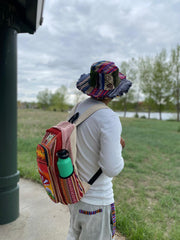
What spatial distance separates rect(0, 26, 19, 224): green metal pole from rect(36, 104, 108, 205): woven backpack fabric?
1.20 metres

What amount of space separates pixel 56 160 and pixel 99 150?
28cm

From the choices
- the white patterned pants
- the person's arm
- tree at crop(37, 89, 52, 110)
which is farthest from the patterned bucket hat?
tree at crop(37, 89, 52, 110)

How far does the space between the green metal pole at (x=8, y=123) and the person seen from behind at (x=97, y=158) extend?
1259 millimetres

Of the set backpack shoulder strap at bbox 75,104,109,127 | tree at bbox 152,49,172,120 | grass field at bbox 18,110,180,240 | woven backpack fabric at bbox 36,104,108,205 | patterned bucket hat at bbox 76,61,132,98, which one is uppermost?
tree at bbox 152,49,172,120

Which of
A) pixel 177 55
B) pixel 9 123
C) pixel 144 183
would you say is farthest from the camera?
pixel 177 55

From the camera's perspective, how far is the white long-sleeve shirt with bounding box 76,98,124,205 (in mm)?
Result: 1215

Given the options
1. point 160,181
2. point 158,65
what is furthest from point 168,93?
point 160,181

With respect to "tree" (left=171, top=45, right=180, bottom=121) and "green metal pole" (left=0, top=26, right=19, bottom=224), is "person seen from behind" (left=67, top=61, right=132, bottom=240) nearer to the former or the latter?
"green metal pole" (left=0, top=26, right=19, bottom=224)

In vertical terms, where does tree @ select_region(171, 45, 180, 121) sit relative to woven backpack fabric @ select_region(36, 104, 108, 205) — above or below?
above

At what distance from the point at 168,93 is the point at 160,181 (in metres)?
19.4

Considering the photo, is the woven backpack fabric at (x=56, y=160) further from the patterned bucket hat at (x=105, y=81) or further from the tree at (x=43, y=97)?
the tree at (x=43, y=97)

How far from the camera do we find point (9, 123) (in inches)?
92.9

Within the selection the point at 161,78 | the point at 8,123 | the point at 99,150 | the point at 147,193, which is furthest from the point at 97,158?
the point at 161,78

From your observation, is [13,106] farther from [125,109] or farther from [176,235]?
[125,109]
